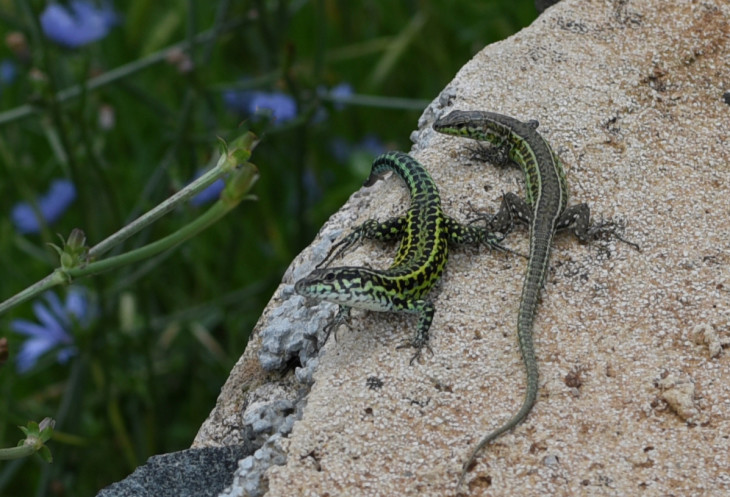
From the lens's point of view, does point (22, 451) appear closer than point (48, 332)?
Yes

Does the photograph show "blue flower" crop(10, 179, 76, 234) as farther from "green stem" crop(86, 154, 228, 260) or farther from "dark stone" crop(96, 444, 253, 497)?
"green stem" crop(86, 154, 228, 260)

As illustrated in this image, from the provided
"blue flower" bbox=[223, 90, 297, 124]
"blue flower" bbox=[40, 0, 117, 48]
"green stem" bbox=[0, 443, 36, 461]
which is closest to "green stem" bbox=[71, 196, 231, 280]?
"green stem" bbox=[0, 443, 36, 461]

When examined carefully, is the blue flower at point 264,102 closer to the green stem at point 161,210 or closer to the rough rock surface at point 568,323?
the rough rock surface at point 568,323

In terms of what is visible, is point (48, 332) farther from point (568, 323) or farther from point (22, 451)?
point (568, 323)

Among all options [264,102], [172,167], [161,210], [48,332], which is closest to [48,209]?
[48,332]

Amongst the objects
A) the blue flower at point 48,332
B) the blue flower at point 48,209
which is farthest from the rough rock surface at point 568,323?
the blue flower at point 48,209

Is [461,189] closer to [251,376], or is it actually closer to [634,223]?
[634,223]

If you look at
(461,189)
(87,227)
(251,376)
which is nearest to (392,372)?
(251,376)
